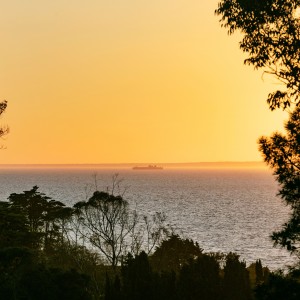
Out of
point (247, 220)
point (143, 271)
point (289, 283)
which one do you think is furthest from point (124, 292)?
point (247, 220)

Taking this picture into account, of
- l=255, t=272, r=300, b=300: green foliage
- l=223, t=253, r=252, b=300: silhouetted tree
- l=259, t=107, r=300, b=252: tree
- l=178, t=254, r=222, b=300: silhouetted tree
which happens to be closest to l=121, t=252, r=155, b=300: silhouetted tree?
l=178, t=254, r=222, b=300: silhouetted tree

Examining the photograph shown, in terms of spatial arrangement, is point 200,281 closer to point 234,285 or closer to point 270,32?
point 234,285

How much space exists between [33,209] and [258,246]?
62188 millimetres

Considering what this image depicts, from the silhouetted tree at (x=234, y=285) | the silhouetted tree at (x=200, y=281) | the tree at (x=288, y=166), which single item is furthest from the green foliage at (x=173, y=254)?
the tree at (x=288, y=166)

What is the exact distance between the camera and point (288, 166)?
19875mm

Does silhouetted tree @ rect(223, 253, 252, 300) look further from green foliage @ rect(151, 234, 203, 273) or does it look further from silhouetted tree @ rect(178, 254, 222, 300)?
green foliage @ rect(151, 234, 203, 273)

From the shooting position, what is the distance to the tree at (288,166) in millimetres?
19484

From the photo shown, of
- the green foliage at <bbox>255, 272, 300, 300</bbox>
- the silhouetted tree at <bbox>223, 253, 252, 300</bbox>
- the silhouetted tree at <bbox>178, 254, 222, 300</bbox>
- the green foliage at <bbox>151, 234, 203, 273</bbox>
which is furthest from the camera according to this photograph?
the green foliage at <bbox>151, 234, 203, 273</bbox>

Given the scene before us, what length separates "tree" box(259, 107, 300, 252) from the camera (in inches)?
767

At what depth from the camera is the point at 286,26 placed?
1970 centimetres

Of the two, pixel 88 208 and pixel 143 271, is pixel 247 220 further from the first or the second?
pixel 143 271

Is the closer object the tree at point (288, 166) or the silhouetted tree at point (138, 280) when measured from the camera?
the tree at point (288, 166)

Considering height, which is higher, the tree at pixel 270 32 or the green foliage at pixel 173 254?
the tree at pixel 270 32

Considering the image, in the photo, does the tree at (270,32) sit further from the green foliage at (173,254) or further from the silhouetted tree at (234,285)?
the green foliage at (173,254)
